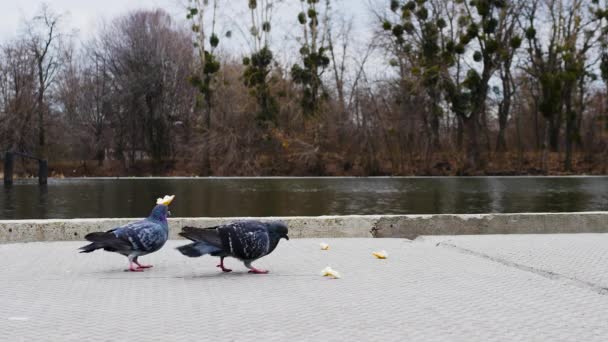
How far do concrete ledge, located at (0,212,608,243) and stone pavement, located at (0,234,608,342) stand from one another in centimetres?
54

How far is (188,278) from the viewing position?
679cm

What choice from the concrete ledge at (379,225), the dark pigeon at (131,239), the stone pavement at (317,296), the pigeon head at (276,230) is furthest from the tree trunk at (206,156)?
the pigeon head at (276,230)

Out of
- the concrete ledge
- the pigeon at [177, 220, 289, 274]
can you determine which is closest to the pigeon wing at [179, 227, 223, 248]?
the pigeon at [177, 220, 289, 274]

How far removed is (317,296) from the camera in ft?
19.1

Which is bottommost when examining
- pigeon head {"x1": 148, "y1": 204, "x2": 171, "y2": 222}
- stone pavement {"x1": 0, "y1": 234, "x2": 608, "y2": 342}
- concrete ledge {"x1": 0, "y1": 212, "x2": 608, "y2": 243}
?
Answer: stone pavement {"x1": 0, "y1": 234, "x2": 608, "y2": 342}

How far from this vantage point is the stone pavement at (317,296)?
463cm

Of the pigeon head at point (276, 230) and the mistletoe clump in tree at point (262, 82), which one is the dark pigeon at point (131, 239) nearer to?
the pigeon head at point (276, 230)

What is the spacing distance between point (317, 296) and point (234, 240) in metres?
1.18

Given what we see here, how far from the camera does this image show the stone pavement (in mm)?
4633

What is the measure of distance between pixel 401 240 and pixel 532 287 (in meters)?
3.56

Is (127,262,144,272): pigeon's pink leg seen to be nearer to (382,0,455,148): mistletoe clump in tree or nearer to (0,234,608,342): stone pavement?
(0,234,608,342): stone pavement

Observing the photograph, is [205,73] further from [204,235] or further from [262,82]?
[204,235]

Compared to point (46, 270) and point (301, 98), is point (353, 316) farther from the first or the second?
point (301, 98)

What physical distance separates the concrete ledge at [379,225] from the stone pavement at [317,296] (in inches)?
21.4
